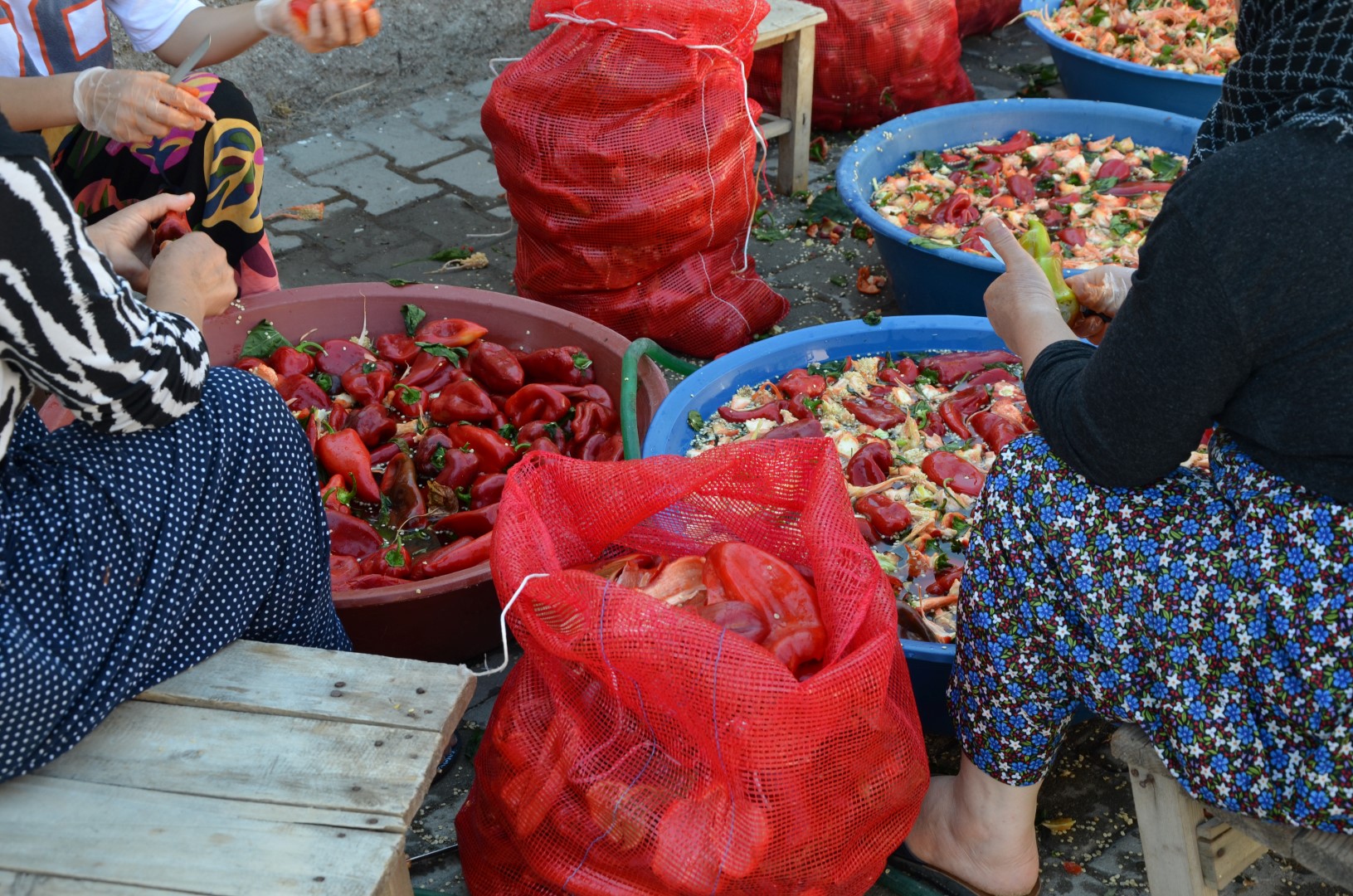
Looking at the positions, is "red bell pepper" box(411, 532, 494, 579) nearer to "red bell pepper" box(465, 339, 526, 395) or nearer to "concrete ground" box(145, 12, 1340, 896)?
"concrete ground" box(145, 12, 1340, 896)

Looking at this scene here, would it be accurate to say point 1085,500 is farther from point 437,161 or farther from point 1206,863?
point 437,161

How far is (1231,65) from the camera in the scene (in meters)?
1.75

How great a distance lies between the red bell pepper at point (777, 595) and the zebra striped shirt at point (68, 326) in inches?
36.3

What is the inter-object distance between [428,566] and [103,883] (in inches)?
49.6

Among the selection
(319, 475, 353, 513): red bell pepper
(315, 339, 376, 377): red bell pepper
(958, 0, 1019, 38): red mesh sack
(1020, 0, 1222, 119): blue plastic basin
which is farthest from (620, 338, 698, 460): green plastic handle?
(958, 0, 1019, 38): red mesh sack

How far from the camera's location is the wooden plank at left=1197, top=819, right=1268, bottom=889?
6.45ft

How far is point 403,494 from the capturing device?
306 centimetres

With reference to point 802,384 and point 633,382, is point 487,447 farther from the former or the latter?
point 802,384

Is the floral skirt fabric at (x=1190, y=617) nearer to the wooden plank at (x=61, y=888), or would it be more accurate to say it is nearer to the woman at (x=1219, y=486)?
the woman at (x=1219, y=486)

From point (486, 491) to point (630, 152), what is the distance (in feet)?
3.54

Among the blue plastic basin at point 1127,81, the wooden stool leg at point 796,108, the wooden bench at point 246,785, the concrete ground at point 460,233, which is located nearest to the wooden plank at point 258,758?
the wooden bench at point 246,785

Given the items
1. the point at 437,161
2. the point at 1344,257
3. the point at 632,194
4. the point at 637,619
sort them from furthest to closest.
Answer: the point at 437,161 → the point at 632,194 → the point at 637,619 → the point at 1344,257

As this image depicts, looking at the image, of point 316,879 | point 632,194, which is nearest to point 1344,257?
point 316,879

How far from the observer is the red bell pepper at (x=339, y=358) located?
11.0ft
